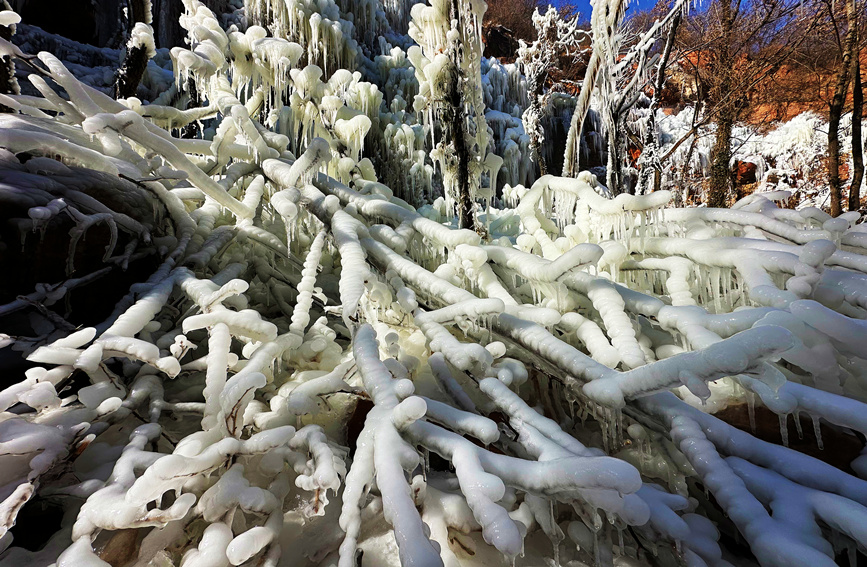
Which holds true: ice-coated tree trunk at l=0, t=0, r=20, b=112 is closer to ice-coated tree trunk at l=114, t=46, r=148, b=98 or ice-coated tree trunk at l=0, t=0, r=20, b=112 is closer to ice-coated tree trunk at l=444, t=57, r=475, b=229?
ice-coated tree trunk at l=114, t=46, r=148, b=98

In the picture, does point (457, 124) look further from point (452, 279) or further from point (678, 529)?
point (678, 529)

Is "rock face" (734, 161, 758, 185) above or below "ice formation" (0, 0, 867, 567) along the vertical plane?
above

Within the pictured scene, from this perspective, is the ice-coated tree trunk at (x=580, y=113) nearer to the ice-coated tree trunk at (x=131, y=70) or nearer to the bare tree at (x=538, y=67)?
the bare tree at (x=538, y=67)

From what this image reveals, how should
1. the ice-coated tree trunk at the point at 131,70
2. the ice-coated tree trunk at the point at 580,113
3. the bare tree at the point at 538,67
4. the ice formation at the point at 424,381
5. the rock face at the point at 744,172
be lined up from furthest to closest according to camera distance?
the rock face at the point at 744,172 < the bare tree at the point at 538,67 < the ice-coated tree trunk at the point at 131,70 < the ice-coated tree trunk at the point at 580,113 < the ice formation at the point at 424,381

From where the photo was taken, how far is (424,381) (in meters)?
1.84

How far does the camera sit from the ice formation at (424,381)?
3.24 ft

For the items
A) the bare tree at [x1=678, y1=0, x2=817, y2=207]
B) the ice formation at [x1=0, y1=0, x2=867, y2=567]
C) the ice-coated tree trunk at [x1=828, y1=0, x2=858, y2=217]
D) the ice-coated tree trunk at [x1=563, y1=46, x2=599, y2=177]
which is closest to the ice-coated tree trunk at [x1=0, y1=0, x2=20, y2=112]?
the ice formation at [x1=0, y1=0, x2=867, y2=567]

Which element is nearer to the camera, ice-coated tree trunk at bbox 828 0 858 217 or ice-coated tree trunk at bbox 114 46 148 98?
ice-coated tree trunk at bbox 114 46 148 98

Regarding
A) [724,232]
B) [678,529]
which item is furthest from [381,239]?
[724,232]

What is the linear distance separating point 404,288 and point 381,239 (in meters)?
0.51

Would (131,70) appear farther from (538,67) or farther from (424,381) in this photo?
(538,67)

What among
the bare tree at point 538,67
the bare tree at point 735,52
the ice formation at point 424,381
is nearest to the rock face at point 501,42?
the bare tree at point 735,52

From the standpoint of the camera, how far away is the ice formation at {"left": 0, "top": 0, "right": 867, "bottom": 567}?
0.99m

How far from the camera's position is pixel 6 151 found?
1.87m
